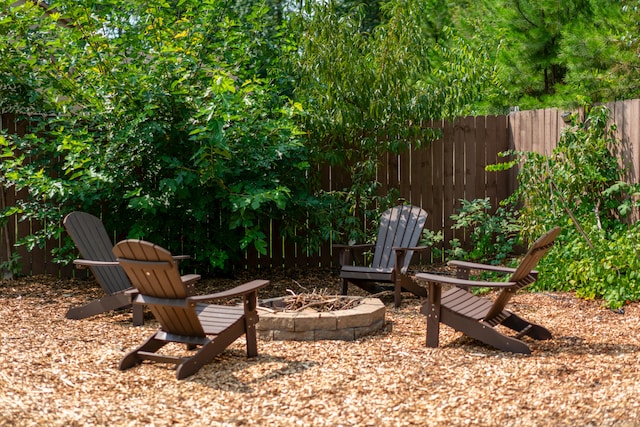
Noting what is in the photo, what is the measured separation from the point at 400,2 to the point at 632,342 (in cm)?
397

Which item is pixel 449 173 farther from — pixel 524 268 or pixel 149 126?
pixel 524 268

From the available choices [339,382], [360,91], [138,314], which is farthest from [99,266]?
[360,91]

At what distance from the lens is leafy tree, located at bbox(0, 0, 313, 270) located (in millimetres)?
6172

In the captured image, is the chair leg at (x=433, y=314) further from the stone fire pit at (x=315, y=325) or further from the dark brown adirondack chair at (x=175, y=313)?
the dark brown adirondack chair at (x=175, y=313)

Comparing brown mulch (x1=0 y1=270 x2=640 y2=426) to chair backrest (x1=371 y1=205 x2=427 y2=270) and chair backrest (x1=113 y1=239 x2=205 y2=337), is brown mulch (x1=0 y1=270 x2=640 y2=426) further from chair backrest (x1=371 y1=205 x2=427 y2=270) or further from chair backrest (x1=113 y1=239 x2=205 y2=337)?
chair backrest (x1=371 y1=205 x2=427 y2=270)

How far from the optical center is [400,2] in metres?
7.14

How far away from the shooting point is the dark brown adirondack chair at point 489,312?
14.4ft

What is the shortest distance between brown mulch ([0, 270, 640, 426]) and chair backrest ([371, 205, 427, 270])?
1.12 m

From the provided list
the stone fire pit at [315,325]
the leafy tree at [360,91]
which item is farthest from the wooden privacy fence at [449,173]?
the stone fire pit at [315,325]

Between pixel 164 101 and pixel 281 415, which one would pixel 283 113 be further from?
pixel 281 415

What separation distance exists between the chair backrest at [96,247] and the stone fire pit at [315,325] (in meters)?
1.46

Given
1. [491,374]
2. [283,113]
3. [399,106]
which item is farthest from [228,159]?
[491,374]

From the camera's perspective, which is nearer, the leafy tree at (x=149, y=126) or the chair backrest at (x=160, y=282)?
the chair backrest at (x=160, y=282)

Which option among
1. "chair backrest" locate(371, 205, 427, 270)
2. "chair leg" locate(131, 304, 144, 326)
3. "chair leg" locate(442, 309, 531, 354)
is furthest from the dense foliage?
"chair leg" locate(131, 304, 144, 326)
